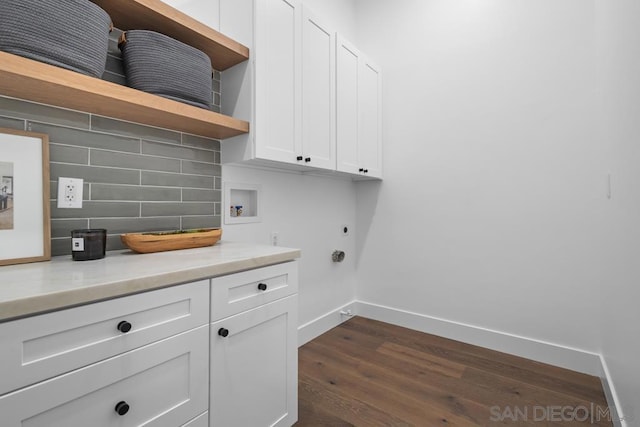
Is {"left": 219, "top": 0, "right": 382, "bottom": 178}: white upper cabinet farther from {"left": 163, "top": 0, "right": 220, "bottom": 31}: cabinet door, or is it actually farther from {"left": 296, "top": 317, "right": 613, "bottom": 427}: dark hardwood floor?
{"left": 296, "top": 317, "right": 613, "bottom": 427}: dark hardwood floor

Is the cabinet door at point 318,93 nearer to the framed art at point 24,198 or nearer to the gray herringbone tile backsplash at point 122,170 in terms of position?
the gray herringbone tile backsplash at point 122,170

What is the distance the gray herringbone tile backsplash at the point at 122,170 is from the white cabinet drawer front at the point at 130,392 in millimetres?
656

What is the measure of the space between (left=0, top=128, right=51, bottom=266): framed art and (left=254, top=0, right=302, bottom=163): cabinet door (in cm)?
84

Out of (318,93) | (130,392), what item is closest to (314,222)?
(318,93)

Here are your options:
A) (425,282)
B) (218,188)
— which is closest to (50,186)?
(218,188)

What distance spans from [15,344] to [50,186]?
2.42 ft

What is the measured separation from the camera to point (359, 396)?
1683mm

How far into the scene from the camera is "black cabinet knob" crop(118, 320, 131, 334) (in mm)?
810

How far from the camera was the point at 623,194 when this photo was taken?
4.06 feet

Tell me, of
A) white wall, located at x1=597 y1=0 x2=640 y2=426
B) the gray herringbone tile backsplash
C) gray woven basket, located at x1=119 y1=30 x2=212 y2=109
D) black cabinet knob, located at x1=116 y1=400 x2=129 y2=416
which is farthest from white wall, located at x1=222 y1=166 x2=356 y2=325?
white wall, located at x1=597 y1=0 x2=640 y2=426

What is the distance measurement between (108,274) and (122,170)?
2.18 ft

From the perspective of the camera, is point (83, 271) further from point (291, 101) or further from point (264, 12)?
point (264, 12)

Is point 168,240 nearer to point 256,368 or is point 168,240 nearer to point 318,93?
point 256,368

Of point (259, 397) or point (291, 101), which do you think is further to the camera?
point (291, 101)
